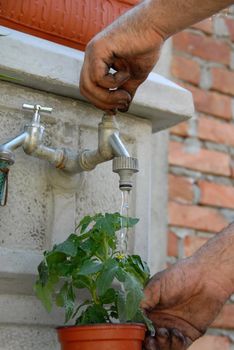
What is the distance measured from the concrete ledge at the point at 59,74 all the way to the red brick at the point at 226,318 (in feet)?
3.02

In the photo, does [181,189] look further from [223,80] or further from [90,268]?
[90,268]

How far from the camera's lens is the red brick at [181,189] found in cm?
221

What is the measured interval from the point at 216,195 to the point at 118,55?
1.18 m

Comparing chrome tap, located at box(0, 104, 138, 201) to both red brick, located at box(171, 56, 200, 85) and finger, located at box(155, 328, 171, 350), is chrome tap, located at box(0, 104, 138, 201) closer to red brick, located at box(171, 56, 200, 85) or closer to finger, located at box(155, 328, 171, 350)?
finger, located at box(155, 328, 171, 350)

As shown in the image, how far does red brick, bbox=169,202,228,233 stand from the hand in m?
1.01

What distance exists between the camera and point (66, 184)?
4.21 ft

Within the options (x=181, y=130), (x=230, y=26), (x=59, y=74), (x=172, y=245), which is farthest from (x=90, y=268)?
(x=230, y=26)

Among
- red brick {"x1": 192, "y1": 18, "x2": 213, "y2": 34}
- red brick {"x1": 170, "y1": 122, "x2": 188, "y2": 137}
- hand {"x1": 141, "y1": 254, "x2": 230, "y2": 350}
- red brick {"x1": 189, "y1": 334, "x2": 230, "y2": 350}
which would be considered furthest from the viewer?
red brick {"x1": 192, "y1": 18, "x2": 213, "y2": 34}

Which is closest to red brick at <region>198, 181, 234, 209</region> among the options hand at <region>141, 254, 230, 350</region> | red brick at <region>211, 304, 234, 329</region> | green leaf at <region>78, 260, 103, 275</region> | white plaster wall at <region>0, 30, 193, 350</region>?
red brick at <region>211, 304, 234, 329</region>

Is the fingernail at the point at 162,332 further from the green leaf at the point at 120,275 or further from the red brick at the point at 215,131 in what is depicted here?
the red brick at the point at 215,131

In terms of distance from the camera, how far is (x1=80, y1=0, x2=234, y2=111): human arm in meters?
1.15

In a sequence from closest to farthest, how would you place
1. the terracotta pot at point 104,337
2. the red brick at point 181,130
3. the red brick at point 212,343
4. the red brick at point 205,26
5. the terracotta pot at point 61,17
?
the terracotta pot at point 104,337
the terracotta pot at point 61,17
the red brick at point 212,343
the red brick at point 181,130
the red brick at point 205,26

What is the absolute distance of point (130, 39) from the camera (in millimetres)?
1153

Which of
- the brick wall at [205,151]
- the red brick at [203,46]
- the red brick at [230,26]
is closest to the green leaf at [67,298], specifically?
the brick wall at [205,151]
